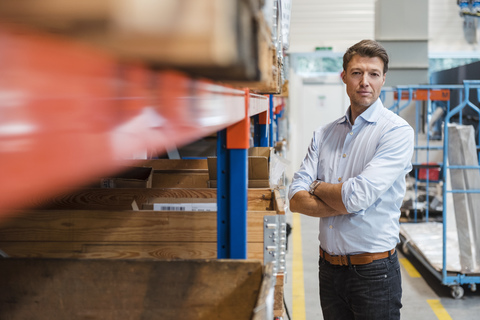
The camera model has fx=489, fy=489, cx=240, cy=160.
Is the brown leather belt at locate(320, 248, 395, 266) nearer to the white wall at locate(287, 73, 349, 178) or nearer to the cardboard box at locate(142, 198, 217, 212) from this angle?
the cardboard box at locate(142, 198, 217, 212)

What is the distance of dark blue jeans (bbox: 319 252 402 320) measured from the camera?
2512mm

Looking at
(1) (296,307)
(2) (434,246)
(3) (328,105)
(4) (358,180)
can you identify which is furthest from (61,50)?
(3) (328,105)

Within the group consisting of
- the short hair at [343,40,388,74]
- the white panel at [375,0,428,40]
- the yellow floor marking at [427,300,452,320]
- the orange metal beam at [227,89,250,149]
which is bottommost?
the yellow floor marking at [427,300,452,320]

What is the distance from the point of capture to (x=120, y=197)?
256 centimetres

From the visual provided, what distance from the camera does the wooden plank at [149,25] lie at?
8.7 inches

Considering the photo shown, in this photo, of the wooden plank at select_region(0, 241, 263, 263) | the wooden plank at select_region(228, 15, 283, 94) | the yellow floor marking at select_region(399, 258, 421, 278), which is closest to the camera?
the wooden plank at select_region(228, 15, 283, 94)

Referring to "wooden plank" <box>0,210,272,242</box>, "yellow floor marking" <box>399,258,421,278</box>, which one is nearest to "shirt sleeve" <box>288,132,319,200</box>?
"wooden plank" <box>0,210,272,242</box>

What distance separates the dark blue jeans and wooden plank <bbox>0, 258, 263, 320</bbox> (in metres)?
1.35

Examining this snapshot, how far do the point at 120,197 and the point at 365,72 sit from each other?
1.48 m

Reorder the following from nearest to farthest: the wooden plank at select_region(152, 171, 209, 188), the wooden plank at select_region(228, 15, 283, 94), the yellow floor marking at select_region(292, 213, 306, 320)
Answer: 1. the wooden plank at select_region(228, 15, 283, 94)
2. the wooden plank at select_region(152, 171, 209, 188)
3. the yellow floor marking at select_region(292, 213, 306, 320)

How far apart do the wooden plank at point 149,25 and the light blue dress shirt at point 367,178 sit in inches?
88.0

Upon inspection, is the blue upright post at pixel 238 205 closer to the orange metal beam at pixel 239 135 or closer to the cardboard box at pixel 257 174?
the orange metal beam at pixel 239 135

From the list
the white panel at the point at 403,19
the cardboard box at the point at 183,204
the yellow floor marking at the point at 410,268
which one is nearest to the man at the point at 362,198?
the cardboard box at the point at 183,204

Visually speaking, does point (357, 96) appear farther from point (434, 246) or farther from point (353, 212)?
point (434, 246)
